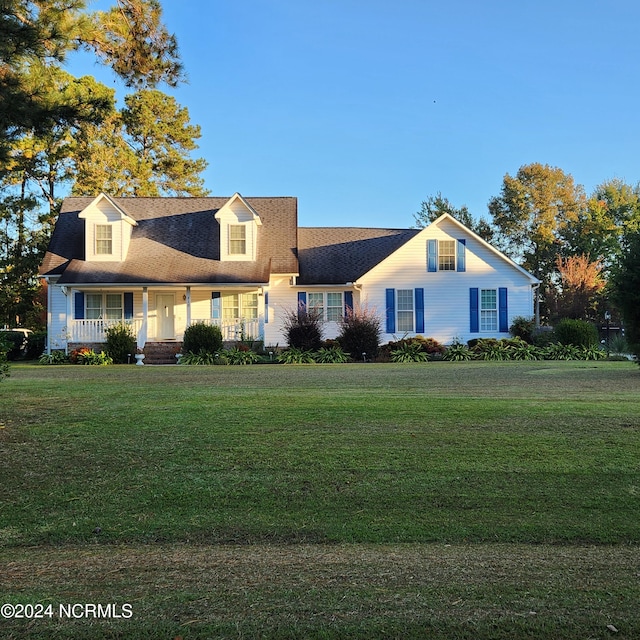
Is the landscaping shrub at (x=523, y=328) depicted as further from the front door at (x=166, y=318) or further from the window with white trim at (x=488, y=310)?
the front door at (x=166, y=318)

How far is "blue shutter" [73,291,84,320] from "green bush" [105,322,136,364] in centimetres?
273

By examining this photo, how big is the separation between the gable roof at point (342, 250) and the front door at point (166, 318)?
542 cm

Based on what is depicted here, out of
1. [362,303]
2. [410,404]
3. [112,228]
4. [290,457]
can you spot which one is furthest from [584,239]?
[290,457]

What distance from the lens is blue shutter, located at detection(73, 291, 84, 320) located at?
2434 centimetres

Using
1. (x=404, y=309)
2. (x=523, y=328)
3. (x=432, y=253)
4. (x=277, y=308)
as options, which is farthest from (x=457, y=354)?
(x=277, y=308)

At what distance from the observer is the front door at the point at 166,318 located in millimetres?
25188

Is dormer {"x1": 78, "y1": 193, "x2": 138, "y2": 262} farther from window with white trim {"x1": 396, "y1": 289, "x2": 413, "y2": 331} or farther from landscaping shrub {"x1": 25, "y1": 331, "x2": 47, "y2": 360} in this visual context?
window with white trim {"x1": 396, "y1": 289, "x2": 413, "y2": 331}

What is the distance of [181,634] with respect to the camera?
10.3 ft

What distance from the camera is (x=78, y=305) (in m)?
24.4

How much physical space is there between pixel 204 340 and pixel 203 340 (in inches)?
1.4

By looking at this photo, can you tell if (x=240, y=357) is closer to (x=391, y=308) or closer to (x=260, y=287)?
(x=260, y=287)

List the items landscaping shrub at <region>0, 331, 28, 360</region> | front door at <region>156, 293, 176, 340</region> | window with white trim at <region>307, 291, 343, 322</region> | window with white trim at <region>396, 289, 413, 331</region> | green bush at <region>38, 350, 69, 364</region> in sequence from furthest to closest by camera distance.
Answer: landscaping shrub at <region>0, 331, 28, 360</region> → window with white trim at <region>307, 291, 343, 322</region> → front door at <region>156, 293, 176, 340</region> → window with white trim at <region>396, 289, 413, 331</region> → green bush at <region>38, 350, 69, 364</region>

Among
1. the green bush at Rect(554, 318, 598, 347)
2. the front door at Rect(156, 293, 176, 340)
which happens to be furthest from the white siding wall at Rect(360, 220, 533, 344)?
the front door at Rect(156, 293, 176, 340)

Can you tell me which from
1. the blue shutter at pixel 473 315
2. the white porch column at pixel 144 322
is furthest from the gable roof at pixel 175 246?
the blue shutter at pixel 473 315
